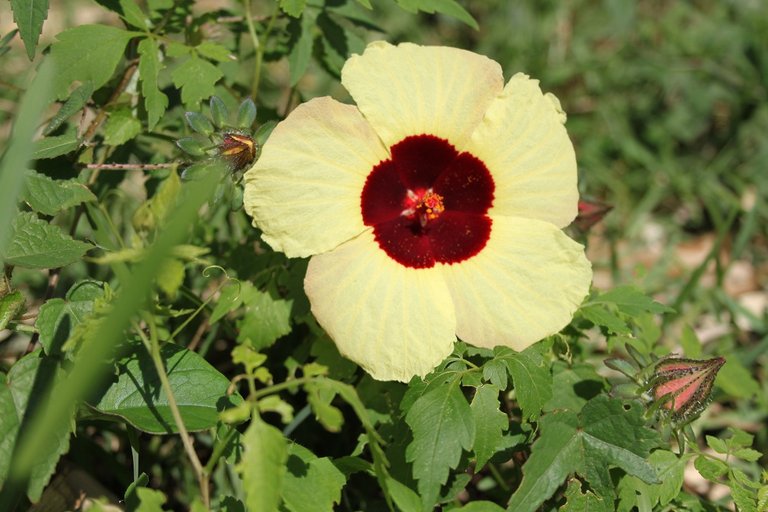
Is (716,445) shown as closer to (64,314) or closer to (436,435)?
(436,435)

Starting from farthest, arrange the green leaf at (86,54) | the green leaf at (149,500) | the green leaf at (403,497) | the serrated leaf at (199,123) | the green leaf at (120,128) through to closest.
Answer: the green leaf at (120,128)
the green leaf at (86,54)
the serrated leaf at (199,123)
the green leaf at (403,497)
the green leaf at (149,500)

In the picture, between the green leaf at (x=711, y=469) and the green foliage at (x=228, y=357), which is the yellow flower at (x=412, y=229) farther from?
the green leaf at (x=711, y=469)

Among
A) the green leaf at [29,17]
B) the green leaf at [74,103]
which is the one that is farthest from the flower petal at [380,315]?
the green leaf at [29,17]

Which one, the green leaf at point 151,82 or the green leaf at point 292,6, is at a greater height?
the green leaf at point 292,6

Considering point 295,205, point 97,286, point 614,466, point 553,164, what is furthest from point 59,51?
point 614,466

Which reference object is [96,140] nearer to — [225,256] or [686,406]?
[225,256]

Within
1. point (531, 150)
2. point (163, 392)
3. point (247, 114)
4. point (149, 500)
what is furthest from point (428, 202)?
point (149, 500)
